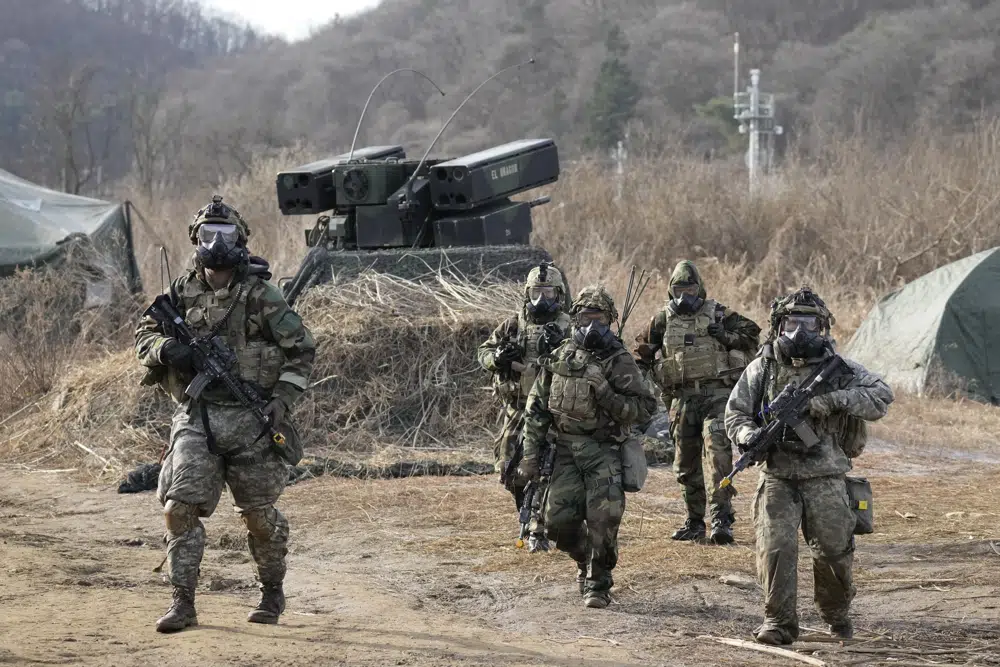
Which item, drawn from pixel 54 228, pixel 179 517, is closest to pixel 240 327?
pixel 179 517

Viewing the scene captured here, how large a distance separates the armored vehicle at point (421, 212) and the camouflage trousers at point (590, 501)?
5.92 meters

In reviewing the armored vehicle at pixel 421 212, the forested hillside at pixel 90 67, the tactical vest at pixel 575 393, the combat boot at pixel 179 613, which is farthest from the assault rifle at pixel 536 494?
the forested hillside at pixel 90 67

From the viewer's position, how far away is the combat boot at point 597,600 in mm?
7320

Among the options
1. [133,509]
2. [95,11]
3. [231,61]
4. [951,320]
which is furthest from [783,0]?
[133,509]

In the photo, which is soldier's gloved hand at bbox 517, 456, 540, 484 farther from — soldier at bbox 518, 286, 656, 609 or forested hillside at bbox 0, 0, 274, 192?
forested hillside at bbox 0, 0, 274, 192

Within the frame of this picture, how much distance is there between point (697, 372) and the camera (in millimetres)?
9117

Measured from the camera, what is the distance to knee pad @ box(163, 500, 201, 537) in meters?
6.31

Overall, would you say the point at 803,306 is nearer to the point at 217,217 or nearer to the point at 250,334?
the point at 250,334

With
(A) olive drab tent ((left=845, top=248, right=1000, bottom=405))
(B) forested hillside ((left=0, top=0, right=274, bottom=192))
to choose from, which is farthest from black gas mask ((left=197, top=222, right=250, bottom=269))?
(B) forested hillside ((left=0, top=0, right=274, bottom=192))

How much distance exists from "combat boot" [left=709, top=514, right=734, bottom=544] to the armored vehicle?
15.3ft

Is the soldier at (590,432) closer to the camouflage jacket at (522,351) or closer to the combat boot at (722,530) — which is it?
the camouflage jacket at (522,351)

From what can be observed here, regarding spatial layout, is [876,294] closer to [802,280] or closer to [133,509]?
[802,280]

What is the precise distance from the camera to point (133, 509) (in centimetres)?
1073

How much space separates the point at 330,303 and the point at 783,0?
84.4 metres
